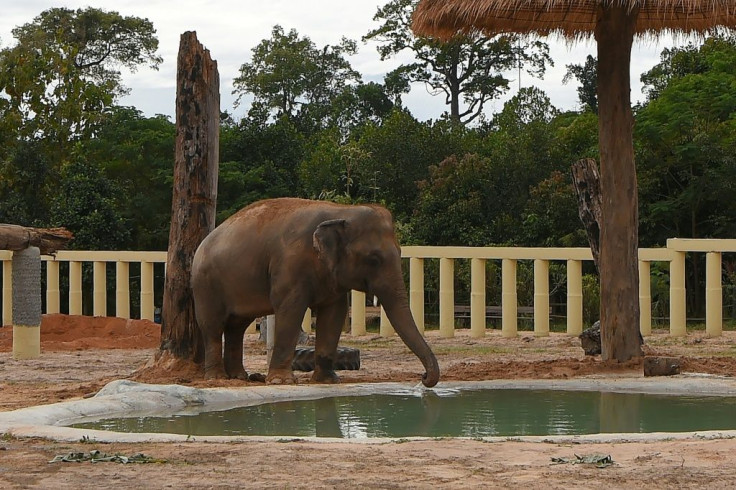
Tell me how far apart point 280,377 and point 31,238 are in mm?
5056

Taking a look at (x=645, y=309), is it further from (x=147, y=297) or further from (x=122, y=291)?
(x=122, y=291)

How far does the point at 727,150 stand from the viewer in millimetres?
25156

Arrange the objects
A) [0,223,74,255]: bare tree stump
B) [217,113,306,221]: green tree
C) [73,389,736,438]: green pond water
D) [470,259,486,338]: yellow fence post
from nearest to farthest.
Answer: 1. [73,389,736,438]: green pond water
2. [0,223,74,255]: bare tree stump
3. [470,259,486,338]: yellow fence post
4. [217,113,306,221]: green tree

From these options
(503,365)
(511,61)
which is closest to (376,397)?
(503,365)

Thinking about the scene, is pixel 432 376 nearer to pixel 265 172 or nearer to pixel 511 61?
pixel 265 172

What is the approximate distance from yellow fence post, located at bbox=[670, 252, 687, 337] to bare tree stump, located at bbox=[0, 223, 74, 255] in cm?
832

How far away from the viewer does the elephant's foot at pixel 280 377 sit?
37.7 feet

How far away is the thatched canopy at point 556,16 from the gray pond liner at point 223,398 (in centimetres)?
352

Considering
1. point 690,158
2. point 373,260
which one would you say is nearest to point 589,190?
point 373,260

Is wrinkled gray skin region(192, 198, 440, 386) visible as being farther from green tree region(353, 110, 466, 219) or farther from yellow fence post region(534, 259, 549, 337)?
green tree region(353, 110, 466, 219)

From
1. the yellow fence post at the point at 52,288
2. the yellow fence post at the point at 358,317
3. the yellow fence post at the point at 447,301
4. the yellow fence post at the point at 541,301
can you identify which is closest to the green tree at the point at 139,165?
the yellow fence post at the point at 52,288

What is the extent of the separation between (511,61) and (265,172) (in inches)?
449

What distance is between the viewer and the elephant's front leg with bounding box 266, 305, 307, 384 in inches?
454

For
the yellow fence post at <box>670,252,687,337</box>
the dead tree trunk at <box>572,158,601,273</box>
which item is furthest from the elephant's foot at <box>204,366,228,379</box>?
the yellow fence post at <box>670,252,687,337</box>
